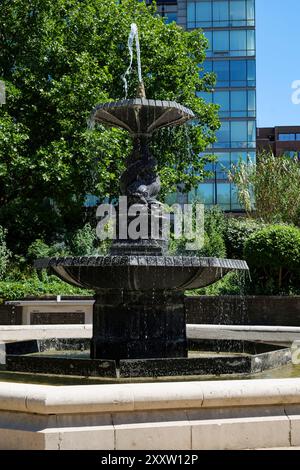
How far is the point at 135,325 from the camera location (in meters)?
8.11

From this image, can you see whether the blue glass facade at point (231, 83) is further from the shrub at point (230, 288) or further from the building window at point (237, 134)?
the shrub at point (230, 288)

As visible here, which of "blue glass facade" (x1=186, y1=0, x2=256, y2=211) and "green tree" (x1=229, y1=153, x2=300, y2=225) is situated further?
"blue glass facade" (x1=186, y1=0, x2=256, y2=211)

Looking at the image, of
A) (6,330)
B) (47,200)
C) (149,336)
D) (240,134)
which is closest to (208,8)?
(240,134)

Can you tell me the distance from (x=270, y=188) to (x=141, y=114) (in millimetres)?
25064

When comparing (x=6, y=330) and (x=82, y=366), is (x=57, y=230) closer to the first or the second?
(x=6, y=330)

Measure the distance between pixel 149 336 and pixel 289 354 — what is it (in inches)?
72.5

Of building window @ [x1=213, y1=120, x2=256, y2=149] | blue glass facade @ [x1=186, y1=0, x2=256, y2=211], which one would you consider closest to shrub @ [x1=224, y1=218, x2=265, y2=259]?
blue glass facade @ [x1=186, y1=0, x2=256, y2=211]

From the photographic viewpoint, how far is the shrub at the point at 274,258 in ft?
66.9

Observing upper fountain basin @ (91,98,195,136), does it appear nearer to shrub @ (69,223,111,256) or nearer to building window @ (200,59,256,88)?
shrub @ (69,223,111,256)

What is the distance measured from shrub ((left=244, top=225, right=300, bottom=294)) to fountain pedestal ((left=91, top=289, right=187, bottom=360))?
1258 centimetres

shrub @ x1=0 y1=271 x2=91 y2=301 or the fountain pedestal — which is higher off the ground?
the fountain pedestal

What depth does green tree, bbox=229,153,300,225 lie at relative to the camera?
105 ft

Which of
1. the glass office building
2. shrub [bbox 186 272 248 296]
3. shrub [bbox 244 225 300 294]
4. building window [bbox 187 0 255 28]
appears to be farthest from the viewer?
the glass office building

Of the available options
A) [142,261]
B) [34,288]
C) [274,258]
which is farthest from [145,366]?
[34,288]
